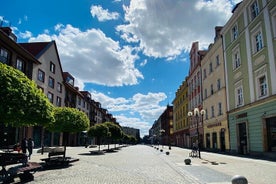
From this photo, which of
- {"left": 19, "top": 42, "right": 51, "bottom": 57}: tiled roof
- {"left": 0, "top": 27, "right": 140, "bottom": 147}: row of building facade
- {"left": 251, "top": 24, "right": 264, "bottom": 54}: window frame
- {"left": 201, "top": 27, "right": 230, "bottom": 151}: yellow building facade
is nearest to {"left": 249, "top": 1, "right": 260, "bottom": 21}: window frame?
{"left": 251, "top": 24, "right": 264, "bottom": 54}: window frame

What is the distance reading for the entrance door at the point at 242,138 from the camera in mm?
24250

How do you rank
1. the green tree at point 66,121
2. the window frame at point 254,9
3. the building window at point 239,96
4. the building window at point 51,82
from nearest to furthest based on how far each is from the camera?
the green tree at point 66,121 → the window frame at point 254,9 → the building window at point 239,96 → the building window at point 51,82

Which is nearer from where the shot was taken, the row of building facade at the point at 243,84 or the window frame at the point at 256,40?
the row of building facade at the point at 243,84

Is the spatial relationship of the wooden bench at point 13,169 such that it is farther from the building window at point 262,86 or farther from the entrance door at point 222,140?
the entrance door at point 222,140

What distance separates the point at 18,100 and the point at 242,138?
71.9ft

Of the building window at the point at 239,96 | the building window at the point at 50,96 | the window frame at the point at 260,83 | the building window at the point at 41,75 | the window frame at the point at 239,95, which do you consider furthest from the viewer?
the building window at the point at 50,96

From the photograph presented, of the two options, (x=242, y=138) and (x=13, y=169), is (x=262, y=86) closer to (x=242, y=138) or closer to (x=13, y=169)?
(x=242, y=138)

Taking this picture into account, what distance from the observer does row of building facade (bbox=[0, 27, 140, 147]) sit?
1123 inches

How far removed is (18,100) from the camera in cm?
884

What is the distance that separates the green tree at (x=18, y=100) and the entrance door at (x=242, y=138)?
1982 cm

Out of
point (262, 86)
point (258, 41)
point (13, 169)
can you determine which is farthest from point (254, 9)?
point (13, 169)

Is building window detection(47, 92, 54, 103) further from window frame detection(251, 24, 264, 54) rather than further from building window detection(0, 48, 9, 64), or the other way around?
window frame detection(251, 24, 264, 54)

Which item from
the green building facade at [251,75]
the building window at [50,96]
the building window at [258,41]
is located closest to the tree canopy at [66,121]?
the green building facade at [251,75]

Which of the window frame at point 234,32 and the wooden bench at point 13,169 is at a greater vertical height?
the window frame at point 234,32
